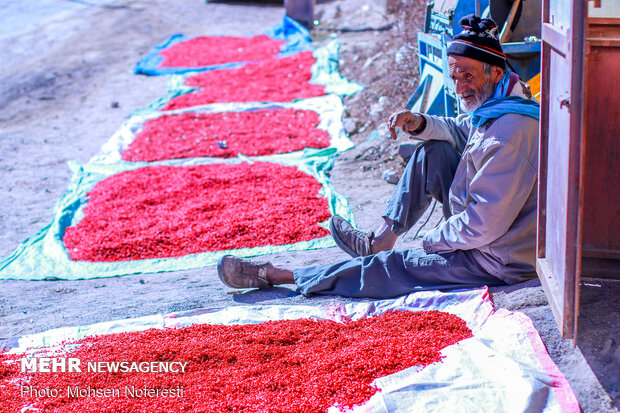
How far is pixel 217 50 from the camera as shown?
1184 centimetres

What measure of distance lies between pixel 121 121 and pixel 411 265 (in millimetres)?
6181

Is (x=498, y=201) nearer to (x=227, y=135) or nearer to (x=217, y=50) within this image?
(x=227, y=135)

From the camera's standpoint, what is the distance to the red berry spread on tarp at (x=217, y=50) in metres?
11.1

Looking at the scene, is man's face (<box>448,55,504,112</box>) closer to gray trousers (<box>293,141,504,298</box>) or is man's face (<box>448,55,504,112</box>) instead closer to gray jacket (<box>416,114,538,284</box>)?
gray jacket (<box>416,114,538,284</box>)

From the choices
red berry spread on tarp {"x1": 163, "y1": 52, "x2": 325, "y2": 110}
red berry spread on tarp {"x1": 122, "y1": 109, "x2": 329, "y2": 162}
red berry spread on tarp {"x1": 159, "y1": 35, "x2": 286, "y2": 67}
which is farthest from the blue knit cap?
red berry spread on tarp {"x1": 159, "y1": 35, "x2": 286, "y2": 67}

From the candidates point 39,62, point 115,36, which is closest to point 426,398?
point 39,62

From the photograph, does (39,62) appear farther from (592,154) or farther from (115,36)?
(592,154)

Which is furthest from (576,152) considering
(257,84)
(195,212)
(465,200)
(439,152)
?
(257,84)

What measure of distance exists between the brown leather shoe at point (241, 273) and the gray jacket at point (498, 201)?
36.1 inches

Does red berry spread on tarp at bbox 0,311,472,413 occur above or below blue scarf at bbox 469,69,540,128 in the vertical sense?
below

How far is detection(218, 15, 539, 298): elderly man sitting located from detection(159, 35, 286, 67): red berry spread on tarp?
7990 mm

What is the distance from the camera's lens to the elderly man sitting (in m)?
2.80

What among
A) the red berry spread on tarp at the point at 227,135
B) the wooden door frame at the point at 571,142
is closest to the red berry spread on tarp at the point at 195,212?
the red berry spread on tarp at the point at 227,135

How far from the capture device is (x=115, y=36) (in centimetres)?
1449
